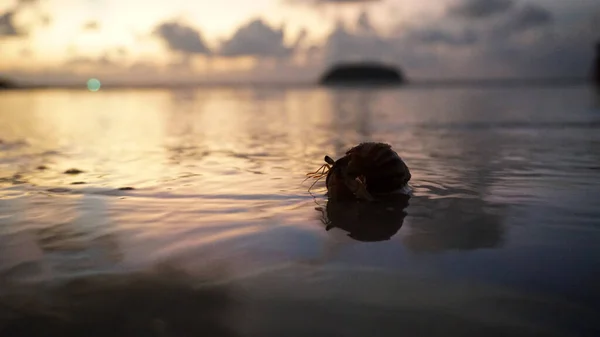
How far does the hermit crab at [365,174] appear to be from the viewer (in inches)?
157

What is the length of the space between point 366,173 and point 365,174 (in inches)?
0.5

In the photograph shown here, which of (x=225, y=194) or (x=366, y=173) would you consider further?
(x=225, y=194)

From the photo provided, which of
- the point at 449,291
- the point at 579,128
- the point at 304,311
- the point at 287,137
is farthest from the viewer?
the point at 579,128

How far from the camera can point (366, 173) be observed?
13.3 feet

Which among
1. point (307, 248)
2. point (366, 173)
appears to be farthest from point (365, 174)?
point (307, 248)

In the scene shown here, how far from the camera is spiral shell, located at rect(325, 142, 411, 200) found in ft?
13.1

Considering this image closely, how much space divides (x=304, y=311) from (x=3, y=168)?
5.25m

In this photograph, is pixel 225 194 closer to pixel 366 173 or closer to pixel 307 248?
pixel 366 173

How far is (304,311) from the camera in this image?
184cm

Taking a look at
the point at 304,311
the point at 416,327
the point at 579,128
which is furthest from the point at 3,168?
the point at 579,128

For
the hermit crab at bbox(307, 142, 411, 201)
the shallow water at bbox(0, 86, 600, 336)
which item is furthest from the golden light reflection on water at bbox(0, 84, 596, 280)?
the hermit crab at bbox(307, 142, 411, 201)

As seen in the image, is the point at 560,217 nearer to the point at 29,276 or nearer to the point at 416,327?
the point at 416,327

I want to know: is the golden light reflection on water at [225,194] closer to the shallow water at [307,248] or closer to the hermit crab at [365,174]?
the shallow water at [307,248]

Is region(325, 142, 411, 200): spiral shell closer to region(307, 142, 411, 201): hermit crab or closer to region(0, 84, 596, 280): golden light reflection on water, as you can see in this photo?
region(307, 142, 411, 201): hermit crab
